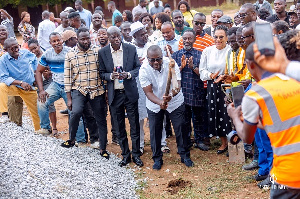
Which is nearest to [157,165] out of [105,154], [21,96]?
[105,154]

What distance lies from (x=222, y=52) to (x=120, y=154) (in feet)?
8.13

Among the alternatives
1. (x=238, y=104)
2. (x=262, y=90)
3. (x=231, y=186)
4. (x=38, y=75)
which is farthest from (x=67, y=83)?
(x=262, y=90)

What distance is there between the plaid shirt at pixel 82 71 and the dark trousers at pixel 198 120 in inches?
63.0

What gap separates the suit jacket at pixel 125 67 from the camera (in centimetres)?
635

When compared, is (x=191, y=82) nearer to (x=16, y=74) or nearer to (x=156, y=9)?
(x=16, y=74)

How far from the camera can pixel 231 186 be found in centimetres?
554

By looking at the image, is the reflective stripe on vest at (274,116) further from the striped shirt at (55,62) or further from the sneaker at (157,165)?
the striped shirt at (55,62)

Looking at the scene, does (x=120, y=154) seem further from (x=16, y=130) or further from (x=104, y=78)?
(x=16, y=130)

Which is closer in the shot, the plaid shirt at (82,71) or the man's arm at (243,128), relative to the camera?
the man's arm at (243,128)

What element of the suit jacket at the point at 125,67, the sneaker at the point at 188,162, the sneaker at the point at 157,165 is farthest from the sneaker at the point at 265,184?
the suit jacket at the point at 125,67

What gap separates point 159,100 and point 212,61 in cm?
111

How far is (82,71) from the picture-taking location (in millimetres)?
6457

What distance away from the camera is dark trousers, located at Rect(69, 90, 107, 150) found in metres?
6.49

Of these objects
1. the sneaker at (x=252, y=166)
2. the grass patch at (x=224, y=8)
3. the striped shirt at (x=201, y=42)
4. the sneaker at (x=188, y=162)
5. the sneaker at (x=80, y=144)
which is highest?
the grass patch at (x=224, y=8)
